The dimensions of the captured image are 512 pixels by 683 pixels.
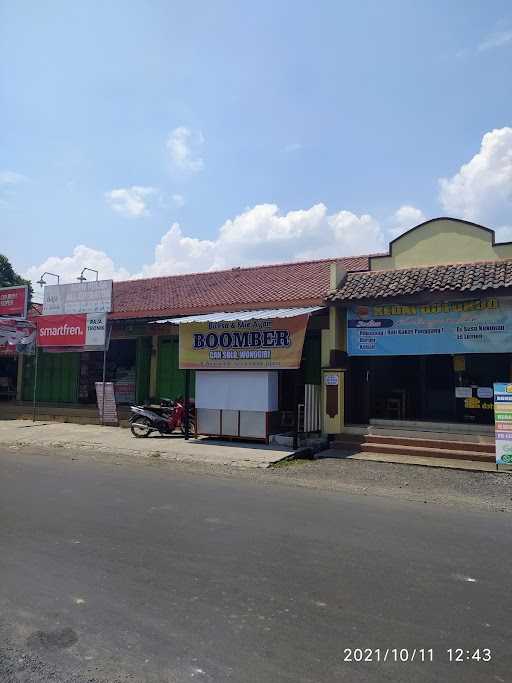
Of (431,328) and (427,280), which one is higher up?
(427,280)

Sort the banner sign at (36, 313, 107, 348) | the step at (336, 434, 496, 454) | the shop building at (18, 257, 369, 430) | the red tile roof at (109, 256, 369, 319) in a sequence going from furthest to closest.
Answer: the banner sign at (36, 313, 107, 348) < the red tile roof at (109, 256, 369, 319) < the shop building at (18, 257, 369, 430) < the step at (336, 434, 496, 454)

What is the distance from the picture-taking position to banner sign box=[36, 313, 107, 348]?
18.1 m

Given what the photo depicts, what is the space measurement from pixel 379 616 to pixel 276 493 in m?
4.38

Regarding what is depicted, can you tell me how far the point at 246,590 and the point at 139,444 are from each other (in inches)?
384

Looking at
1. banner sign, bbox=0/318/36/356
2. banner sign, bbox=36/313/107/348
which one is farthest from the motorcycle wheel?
banner sign, bbox=0/318/36/356

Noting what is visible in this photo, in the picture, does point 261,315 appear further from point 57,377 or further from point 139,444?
point 57,377

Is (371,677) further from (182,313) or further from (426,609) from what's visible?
(182,313)

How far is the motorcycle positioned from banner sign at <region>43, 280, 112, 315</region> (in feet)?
15.4

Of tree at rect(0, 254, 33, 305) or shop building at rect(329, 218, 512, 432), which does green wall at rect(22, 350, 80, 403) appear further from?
tree at rect(0, 254, 33, 305)

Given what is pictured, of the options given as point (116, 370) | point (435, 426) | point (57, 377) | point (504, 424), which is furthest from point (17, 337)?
point (504, 424)

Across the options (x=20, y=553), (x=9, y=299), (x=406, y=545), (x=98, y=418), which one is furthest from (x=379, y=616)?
(x=9, y=299)

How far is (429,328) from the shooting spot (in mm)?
12867

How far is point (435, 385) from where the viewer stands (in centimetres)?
1446

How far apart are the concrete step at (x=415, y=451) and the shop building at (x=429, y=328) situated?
29.4 inches
